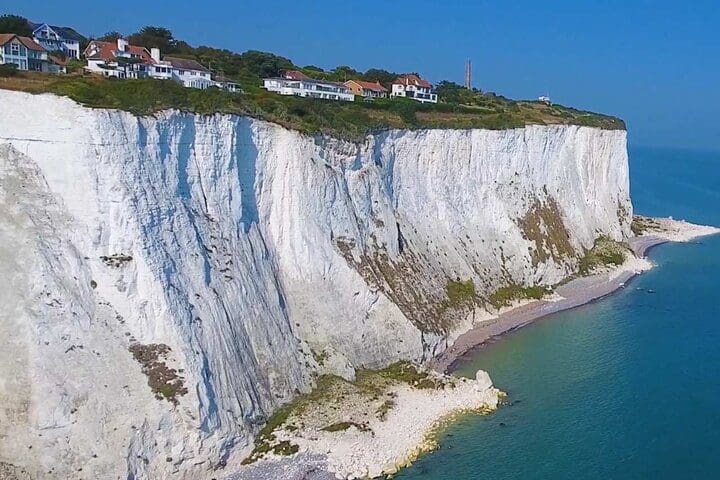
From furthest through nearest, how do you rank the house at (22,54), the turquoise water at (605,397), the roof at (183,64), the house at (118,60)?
the roof at (183,64), the house at (118,60), the house at (22,54), the turquoise water at (605,397)

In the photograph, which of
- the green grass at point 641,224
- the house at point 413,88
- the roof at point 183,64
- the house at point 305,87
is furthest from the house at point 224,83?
the green grass at point 641,224

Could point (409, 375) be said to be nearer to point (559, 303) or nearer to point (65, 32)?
point (559, 303)

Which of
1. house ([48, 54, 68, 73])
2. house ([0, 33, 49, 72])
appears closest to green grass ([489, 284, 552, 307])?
house ([48, 54, 68, 73])

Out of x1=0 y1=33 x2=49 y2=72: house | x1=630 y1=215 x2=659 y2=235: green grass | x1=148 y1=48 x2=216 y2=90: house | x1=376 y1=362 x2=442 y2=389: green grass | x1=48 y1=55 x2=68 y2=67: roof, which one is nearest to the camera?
x1=376 y1=362 x2=442 y2=389: green grass

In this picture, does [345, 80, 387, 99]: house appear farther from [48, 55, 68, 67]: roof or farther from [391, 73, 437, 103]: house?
[48, 55, 68, 67]: roof

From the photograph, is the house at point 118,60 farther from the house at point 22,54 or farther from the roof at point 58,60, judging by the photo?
the house at point 22,54

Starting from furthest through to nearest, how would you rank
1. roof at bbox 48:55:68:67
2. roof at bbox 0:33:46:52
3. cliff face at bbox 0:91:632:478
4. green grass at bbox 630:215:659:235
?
green grass at bbox 630:215:659:235
roof at bbox 48:55:68:67
roof at bbox 0:33:46:52
cliff face at bbox 0:91:632:478

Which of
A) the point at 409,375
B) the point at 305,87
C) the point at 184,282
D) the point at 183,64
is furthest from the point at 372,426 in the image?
the point at 305,87
